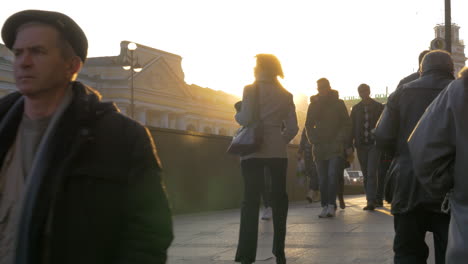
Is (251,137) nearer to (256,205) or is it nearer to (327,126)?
(256,205)

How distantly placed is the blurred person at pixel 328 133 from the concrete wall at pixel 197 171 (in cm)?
229

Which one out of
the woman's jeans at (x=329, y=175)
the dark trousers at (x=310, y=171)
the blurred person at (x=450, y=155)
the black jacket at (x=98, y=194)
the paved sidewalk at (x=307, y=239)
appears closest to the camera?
the black jacket at (x=98, y=194)

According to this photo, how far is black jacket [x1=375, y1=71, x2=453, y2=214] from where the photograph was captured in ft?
13.9

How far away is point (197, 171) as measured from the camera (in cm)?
1273

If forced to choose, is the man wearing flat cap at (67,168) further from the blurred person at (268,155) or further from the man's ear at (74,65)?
the blurred person at (268,155)

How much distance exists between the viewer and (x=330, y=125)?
9.84 meters

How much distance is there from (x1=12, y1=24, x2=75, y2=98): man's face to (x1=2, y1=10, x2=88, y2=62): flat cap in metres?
0.02

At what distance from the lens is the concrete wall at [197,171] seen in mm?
11688

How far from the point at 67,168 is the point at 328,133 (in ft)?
25.4

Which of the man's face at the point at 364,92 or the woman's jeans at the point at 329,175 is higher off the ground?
the man's face at the point at 364,92

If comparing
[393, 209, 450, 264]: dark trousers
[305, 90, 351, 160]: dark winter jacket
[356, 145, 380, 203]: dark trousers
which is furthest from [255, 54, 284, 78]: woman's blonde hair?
[356, 145, 380, 203]: dark trousers

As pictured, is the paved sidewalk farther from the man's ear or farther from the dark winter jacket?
the man's ear

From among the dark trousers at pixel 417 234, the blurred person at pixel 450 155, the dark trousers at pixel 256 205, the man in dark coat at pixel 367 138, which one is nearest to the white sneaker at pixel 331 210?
the man in dark coat at pixel 367 138

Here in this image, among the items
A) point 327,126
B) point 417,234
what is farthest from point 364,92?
point 417,234
